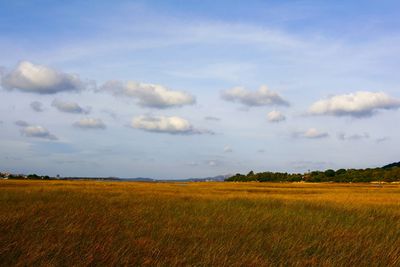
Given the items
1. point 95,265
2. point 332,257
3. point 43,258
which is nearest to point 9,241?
point 43,258

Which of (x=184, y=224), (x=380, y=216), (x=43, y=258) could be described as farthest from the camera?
(x=380, y=216)

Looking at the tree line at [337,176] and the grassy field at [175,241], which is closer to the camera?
the grassy field at [175,241]

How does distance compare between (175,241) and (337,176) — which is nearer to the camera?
(175,241)

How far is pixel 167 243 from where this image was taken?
8914 mm

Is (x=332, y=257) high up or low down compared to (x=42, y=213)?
down

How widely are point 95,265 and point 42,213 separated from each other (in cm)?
443

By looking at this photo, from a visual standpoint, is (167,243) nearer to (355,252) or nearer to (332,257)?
(332,257)

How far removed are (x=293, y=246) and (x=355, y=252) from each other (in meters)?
1.36

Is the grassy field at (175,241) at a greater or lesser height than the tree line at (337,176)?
lesser

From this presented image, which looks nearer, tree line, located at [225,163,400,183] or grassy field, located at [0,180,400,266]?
grassy field, located at [0,180,400,266]

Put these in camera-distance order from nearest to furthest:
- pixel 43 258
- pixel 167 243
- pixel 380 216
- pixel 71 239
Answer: pixel 43 258
pixel 71 239
pixel 167 243
pixel 380 216

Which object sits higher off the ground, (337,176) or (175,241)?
(337,176)

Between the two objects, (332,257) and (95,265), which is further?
(332,257)

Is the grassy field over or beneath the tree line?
beneath
